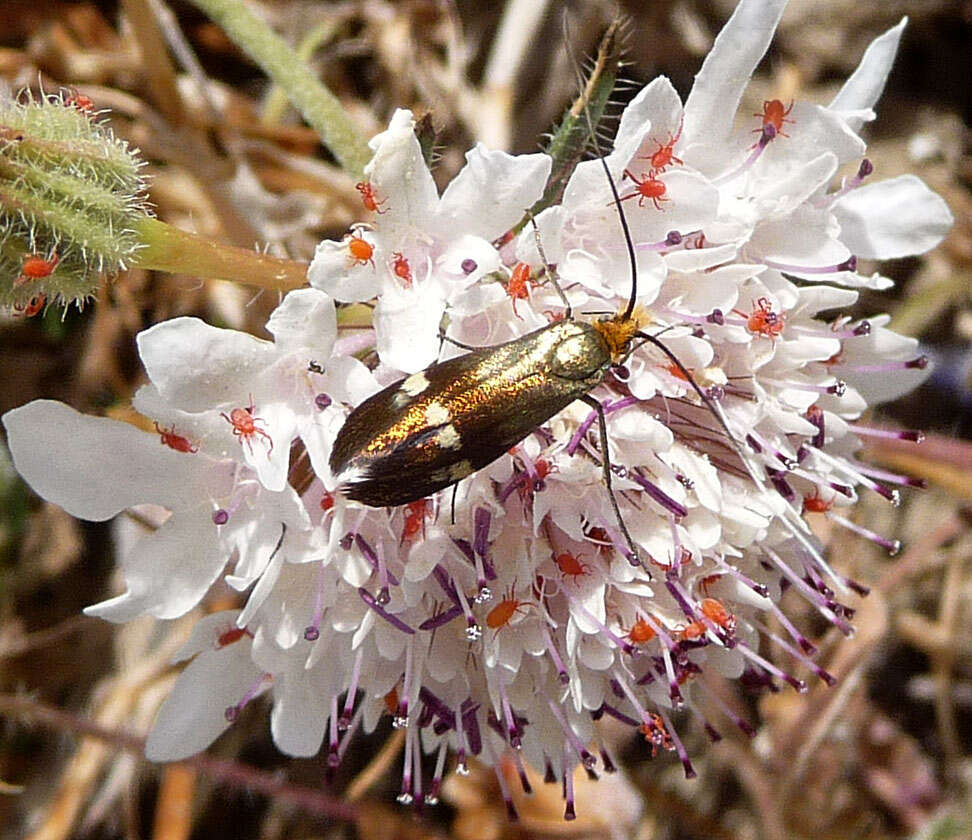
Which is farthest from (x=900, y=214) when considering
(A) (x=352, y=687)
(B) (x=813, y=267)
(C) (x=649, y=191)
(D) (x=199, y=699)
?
(D) (x=199, y=699)

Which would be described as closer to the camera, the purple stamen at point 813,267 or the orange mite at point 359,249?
the orange mite at point 359,249

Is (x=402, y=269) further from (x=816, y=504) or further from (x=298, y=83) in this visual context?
(x=816, y=504)

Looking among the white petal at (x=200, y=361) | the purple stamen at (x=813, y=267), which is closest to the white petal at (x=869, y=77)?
the purple stamen at (x=813, y=267)

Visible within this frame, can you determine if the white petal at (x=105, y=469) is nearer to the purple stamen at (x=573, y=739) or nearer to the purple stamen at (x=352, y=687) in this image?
the purple stamen at (x=352, y=687)

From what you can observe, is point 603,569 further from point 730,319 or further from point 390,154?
point 390,154

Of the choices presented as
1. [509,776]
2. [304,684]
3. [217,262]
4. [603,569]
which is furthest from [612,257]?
[509,776]
